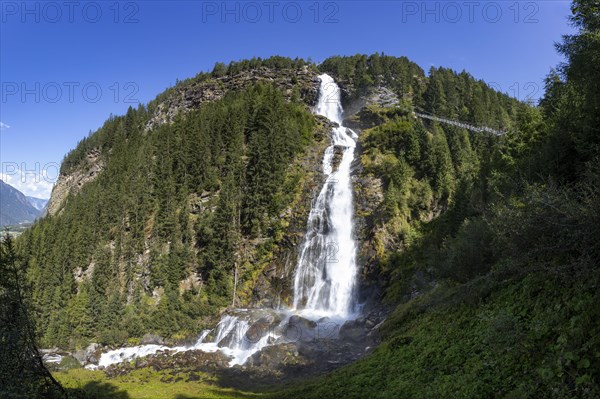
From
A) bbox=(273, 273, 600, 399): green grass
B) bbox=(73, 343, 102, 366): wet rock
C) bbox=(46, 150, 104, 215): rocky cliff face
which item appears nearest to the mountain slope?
bbox=(73, 343, 102, 366): wet rock

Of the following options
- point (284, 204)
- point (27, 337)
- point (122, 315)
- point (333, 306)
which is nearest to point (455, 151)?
point (284, 204)

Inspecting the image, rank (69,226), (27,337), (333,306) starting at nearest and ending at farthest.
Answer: (27,337) < (333,306) < (69,226)

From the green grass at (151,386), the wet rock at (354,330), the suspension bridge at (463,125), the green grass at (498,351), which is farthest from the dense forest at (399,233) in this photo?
the green grass at (151,386)

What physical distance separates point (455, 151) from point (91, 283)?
199 feet

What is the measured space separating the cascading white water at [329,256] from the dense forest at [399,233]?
10.1 feet

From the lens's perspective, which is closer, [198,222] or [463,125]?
[198,222]

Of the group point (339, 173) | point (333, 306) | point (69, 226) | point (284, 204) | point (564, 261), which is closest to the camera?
point (564, 261)

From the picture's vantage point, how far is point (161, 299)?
4744 cm

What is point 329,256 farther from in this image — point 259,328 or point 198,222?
point 198,222

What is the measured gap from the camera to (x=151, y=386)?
26516 millimetres

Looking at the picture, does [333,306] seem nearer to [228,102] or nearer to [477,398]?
[477,398]

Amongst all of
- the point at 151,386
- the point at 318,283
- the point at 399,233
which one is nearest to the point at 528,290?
the point at 151,386

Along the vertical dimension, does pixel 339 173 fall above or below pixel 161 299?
above

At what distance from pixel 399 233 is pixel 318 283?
11.8 meters
